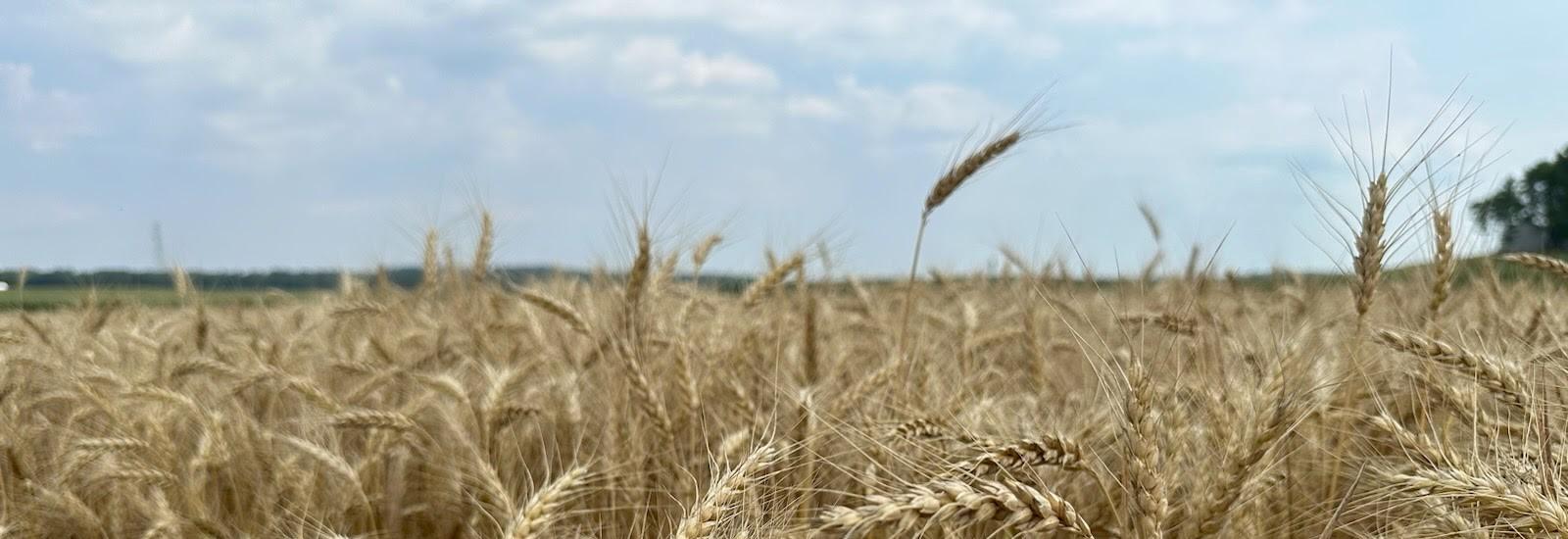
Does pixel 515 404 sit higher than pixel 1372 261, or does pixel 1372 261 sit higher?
pixel 1372 261

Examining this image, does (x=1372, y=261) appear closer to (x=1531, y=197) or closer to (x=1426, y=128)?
(x=1426, y=128)

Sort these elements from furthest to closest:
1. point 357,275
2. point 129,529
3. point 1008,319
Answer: point 357,275
point 1008,319
point 129,529

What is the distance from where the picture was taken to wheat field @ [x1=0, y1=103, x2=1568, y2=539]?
65.5 inches

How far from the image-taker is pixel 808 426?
2.45 m

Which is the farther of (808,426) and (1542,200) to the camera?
(1542,200)

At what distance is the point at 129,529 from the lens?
326 cm

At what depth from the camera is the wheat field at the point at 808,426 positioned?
1.66 meters

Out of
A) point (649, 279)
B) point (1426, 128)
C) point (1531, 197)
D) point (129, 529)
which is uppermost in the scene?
point (1531, 197)

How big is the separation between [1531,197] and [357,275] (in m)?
40.5

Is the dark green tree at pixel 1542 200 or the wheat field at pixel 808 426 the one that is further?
the dark green tree at pixel 1542 200

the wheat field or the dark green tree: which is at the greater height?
the dark green tree

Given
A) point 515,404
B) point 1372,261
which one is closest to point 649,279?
point 515,404

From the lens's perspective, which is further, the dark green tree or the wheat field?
the dark green tree

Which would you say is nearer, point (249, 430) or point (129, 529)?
point (129, 529)
